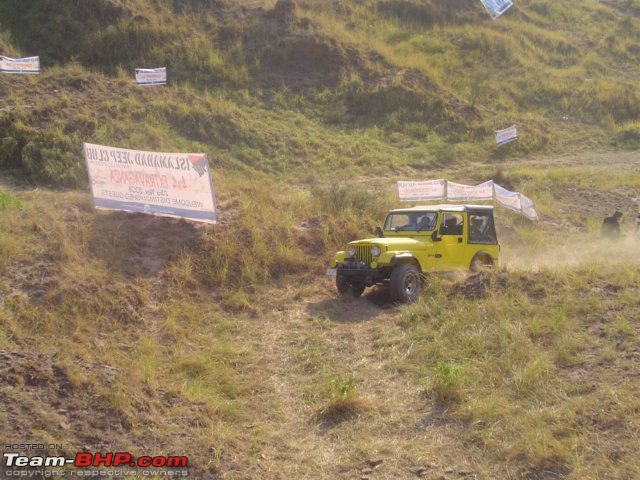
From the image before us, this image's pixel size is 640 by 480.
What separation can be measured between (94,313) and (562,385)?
6361 millimetres

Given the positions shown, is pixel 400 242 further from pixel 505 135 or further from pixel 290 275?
pixel 505 135

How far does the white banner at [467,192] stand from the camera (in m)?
17.8

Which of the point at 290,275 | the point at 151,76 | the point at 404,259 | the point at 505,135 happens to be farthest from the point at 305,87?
the point at 404,259

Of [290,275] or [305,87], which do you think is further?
[305,87]

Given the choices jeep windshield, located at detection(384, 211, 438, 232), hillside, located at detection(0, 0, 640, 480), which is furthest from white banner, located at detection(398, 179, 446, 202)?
jeep windshield, located at detection(384, 211, 438, 232)

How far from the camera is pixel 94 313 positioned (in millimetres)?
9617

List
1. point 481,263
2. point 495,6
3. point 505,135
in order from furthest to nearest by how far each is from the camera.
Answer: point 495,6 → point 505,135 → point 481,263

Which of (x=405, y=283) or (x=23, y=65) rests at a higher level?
(x=23, y=65)

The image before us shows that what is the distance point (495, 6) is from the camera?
114ft

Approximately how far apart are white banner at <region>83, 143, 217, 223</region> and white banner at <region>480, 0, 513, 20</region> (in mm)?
26363

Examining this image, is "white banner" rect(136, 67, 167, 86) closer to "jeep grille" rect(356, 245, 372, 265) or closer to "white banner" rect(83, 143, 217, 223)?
"white banner" rect(83, 143, 217, 223)

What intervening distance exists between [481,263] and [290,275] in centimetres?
376

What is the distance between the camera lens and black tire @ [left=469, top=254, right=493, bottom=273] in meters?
12.8

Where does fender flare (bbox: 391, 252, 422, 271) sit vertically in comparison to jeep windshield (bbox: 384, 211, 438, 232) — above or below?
below
